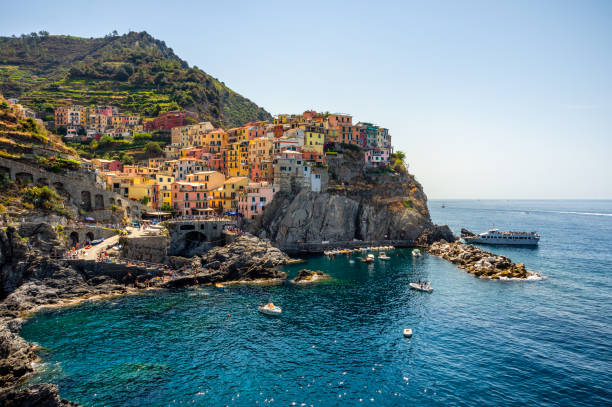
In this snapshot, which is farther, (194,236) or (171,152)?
(171,152)

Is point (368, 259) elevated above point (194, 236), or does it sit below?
below

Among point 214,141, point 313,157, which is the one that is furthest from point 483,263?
point 214,141

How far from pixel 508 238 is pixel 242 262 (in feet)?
290

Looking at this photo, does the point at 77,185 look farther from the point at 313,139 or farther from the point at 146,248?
the point at 313,139

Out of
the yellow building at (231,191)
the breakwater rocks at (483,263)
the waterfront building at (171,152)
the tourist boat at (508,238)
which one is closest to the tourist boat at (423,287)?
the breakwater rocks at (483,263)

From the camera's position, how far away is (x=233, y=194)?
91750 mm

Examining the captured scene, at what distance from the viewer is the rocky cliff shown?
89875 millimetres

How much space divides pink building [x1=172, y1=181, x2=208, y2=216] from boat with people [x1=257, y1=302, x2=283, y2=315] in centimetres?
4226

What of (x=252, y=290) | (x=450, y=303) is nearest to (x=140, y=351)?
(x=252, y=290)

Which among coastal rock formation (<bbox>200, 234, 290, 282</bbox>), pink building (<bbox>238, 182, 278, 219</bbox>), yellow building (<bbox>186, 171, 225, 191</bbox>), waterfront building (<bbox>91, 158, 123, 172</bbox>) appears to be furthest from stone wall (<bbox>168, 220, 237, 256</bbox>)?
waterfront building (<bbox>91, 158, 123, 172</bbox>)

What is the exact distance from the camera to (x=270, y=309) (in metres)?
48.8

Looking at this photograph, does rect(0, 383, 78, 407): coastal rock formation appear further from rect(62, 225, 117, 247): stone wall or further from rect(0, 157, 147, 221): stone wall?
rect(0, 157, 147, 221): stone wall

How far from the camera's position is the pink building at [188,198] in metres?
85.1

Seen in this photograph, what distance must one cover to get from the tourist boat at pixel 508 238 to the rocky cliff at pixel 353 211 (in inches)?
624
